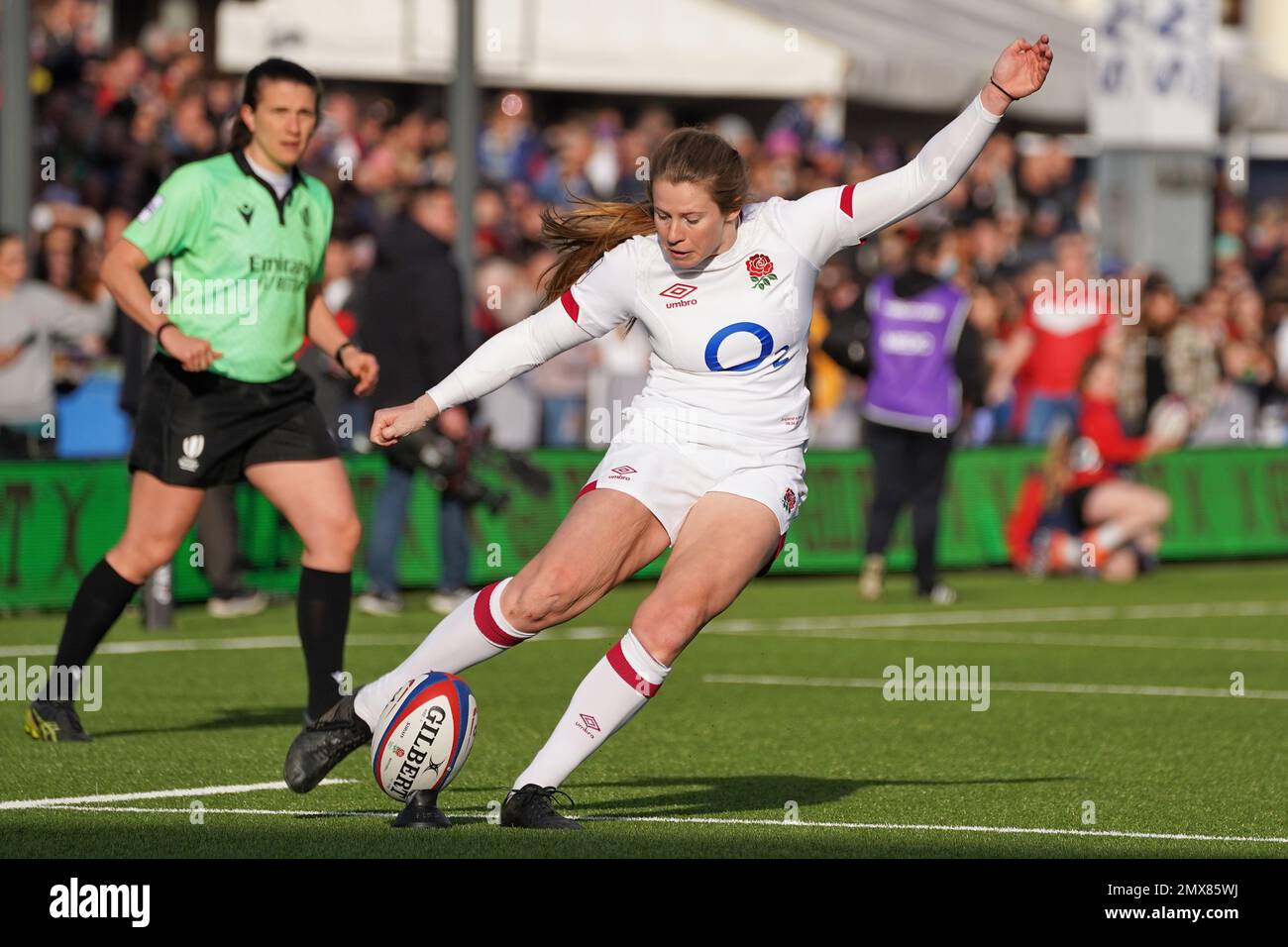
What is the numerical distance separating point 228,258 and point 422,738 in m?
2.40

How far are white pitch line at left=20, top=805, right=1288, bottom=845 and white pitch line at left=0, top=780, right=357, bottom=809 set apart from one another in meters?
0.10

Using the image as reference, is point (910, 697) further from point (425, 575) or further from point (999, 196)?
point (999, 196)

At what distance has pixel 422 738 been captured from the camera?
24.5ft

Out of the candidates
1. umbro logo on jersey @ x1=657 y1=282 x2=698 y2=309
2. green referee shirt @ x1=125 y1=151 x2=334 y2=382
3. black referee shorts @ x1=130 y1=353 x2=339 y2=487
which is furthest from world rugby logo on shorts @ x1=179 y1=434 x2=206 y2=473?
umbro logo on jersey @ x1=657 y1=282 x2=698 y2=309

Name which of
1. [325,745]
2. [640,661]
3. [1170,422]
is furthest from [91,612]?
[1170,422]

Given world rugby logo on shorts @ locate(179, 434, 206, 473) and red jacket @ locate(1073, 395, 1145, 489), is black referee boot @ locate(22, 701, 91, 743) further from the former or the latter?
red jacket @ locate(1073, 395, 1145, 489)

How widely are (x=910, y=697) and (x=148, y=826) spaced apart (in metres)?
4.78

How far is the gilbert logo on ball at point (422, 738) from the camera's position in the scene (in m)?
7.48

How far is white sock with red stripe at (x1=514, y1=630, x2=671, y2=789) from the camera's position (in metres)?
7.44

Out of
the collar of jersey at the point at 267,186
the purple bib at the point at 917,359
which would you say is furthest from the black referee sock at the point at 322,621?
the purple bib at the point at 917,359

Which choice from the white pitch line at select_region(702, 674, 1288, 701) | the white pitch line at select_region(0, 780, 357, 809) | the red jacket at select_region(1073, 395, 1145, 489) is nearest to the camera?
the white pitch line at select_region(0, 780, 357, 809)

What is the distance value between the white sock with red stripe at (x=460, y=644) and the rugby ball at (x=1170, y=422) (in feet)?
40.4

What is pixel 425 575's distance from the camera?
1659 cm

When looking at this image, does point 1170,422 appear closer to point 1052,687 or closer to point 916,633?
point 916,633
